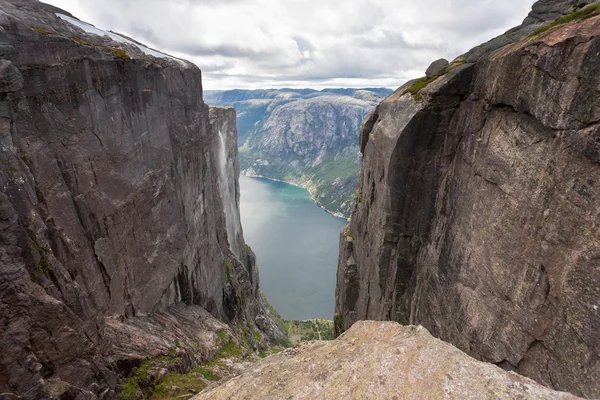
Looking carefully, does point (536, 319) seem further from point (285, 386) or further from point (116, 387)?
point (116, 387)

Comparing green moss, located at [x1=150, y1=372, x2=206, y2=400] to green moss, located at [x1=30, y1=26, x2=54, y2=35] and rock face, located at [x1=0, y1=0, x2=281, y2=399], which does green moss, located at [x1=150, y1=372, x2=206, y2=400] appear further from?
green moss, located at [x1=30, y1=26, x2=54, y2=35]

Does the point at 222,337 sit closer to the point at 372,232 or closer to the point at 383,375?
the point at 372,232

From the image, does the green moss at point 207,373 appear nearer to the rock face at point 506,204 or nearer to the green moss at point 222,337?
the green moss at point 222,337

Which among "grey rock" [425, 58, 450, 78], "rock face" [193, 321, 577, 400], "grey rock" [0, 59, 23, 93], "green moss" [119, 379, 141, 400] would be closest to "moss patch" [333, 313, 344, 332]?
"green moss" [119, 379, 141, 400]

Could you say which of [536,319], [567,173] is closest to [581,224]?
[567,173]

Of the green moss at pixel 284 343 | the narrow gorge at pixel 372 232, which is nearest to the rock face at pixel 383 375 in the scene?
the narrow gorge at pixel 372 232

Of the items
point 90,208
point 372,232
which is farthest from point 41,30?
point 372,232
